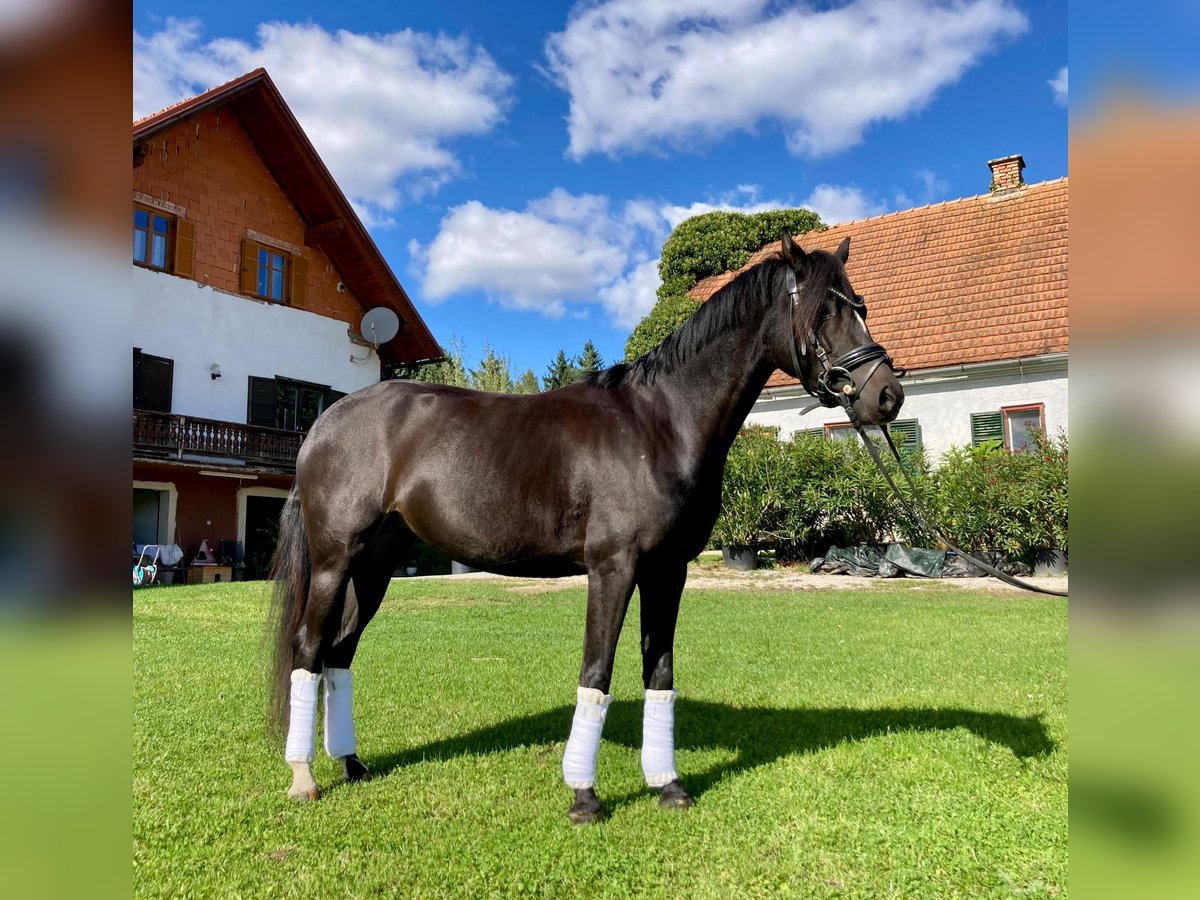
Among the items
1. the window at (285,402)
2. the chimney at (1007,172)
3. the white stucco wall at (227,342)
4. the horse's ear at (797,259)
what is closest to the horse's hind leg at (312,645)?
the horse's ear at (797,259)

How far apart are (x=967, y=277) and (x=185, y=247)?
18768 millimetres

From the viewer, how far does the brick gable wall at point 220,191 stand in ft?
54.0

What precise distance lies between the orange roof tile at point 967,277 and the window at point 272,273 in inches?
428

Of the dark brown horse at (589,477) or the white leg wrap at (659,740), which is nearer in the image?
the dark brown horse at (589,477)

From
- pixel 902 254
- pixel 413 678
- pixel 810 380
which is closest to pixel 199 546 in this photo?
pixel 413 678

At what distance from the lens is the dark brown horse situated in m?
3.44

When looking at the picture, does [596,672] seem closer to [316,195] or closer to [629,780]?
[629,780]

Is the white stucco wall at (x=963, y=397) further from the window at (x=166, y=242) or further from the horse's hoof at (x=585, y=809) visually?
the horse's hoof at (x=585, y=809)

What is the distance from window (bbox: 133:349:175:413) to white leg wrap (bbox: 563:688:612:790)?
15165 mm

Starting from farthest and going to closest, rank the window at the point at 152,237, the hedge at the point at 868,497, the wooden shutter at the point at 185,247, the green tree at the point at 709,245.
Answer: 1. the green tree at the point at 709,245
2. the wooden shutter at the point at 185,247
3. the window at the point at 152,237
4. the hedge at the point at 868,497

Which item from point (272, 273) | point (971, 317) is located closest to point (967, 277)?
point (971, 317)

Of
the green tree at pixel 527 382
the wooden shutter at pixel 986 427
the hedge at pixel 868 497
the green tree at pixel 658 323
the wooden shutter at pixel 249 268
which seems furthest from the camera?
the green tree at pixel 527 382

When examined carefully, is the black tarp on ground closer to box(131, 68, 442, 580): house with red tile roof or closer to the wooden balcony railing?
the wooden balcony railing

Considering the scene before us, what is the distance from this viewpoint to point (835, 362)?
338 cm
